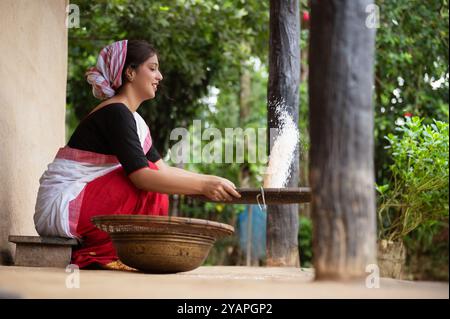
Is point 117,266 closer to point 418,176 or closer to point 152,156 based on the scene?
point 152,156

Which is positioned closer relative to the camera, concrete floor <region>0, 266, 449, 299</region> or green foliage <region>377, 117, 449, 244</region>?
concrete floor <region>0, 266, 449, 299</region>

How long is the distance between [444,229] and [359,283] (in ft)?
24.3

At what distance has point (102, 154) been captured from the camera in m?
3.87

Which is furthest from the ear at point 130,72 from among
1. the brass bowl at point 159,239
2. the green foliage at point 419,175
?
the green foliage at point 419,175

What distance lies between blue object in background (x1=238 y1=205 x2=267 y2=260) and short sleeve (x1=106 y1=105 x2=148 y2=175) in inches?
310

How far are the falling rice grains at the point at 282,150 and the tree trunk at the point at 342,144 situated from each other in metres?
2.12

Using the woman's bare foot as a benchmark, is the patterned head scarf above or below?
above

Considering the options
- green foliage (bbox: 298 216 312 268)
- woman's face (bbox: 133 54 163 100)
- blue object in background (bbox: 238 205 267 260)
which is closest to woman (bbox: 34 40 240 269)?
woman's face (bbox: 133 54 163 100)

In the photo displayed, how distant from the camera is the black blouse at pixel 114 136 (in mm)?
3553

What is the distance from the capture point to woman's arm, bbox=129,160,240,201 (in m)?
3.51

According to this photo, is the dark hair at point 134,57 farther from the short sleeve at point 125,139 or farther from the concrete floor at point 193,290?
the concrete floor at point 193,290

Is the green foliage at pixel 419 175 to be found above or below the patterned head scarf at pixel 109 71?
below

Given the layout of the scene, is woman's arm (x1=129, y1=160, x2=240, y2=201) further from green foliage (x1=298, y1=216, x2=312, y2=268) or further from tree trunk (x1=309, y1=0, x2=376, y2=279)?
green foliage (x1=298, y1=216, x2=312, y2=268)
